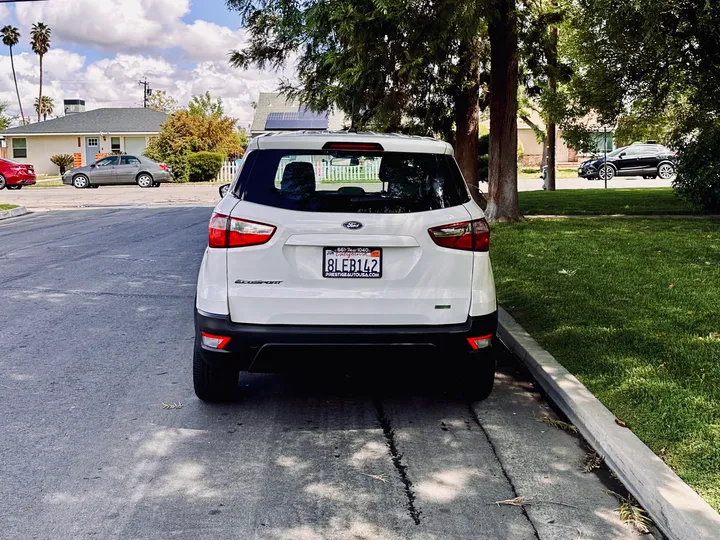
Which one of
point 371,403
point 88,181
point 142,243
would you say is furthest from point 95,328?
point 88,181

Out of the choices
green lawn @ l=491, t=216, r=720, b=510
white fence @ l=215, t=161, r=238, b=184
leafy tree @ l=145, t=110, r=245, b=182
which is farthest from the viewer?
white fence @ l=215, t=161, r=238, b=184

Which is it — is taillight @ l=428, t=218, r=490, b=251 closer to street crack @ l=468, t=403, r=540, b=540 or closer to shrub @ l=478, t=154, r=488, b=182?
street crack @ l=468, t=403, r=540, b=540

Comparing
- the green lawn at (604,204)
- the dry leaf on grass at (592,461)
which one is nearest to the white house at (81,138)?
the green lawn at (604,204)

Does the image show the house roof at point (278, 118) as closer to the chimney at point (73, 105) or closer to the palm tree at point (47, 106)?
the chimney at point (73, 105)

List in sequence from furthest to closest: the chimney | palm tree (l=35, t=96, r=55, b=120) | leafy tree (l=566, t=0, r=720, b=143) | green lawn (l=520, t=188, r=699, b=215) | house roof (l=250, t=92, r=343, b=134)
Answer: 1. palm tree (l=35, t=96, r=55, b=120)
2. the chimney
3. house roof (l=250, t=92, r=343, b=134)
4. green lawn (l=520, t=188, r=699, b=215)
5. leafy tree (l=566, t=0, r=720, b=143)

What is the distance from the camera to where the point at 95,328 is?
7367mm

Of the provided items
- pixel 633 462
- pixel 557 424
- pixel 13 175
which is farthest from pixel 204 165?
pixel 633 462

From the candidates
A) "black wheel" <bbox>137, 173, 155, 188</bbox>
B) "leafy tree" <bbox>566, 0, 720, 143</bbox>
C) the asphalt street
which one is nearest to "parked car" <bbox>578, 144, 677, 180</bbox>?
"leafy tree" <bbox>566, 0, 720, 143</bbox>

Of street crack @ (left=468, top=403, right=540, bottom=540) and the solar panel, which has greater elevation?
the solar panel

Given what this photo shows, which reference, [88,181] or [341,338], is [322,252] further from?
[88,181]

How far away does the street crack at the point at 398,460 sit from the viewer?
12.1ft

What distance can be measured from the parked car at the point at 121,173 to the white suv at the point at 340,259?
33115 millimetres

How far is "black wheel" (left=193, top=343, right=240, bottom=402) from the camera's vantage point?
4.99 m

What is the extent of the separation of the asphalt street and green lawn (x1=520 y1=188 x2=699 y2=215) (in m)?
11.7
